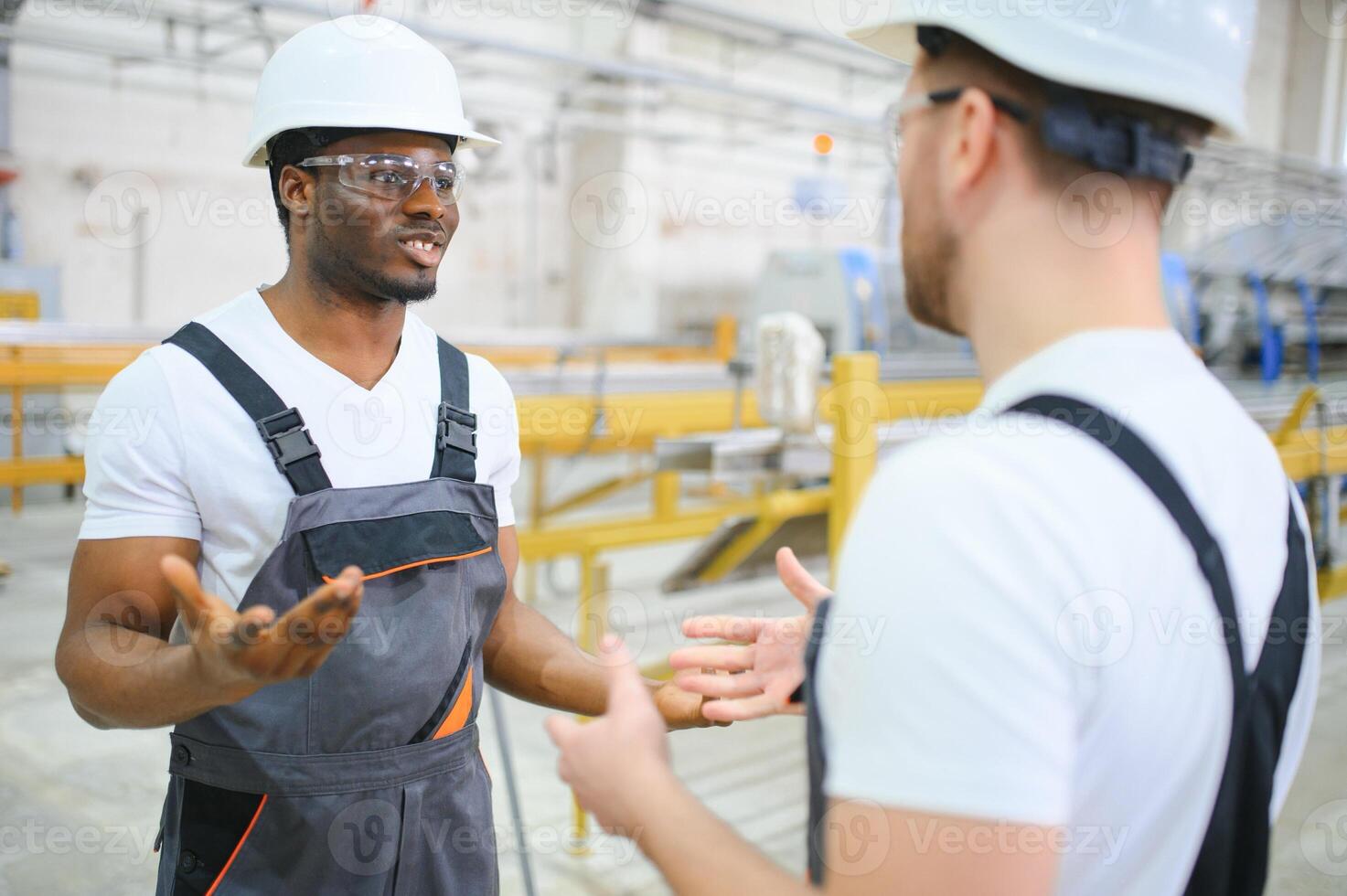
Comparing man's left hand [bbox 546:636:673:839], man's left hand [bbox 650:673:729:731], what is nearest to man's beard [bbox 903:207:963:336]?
man's left hand [bbox 546:636:673:839]

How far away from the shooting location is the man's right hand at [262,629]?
91 centimetres

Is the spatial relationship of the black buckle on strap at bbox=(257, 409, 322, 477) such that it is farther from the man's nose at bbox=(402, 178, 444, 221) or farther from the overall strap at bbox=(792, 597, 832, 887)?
the overall strap at bbox=(792, 597, 832, 887)

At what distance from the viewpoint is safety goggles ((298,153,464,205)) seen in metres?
1.36

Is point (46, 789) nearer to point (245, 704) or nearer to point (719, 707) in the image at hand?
point (245, 704)

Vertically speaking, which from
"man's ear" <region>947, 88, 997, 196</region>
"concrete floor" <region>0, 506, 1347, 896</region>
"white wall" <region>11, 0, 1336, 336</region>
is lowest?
"concrete floor" <region>0, 506, 1347, 896</region>

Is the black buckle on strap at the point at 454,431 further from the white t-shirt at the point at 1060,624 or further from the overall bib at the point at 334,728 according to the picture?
the white t-shirt at the point at 1060,624

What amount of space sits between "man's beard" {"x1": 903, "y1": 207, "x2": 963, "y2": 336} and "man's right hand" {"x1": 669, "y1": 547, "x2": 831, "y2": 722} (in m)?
0.30

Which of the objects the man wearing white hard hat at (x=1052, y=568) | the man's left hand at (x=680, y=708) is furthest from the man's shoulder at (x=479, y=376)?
the man wearing white hard hat at (x=1052, y=568)

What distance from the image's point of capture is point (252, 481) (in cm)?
122

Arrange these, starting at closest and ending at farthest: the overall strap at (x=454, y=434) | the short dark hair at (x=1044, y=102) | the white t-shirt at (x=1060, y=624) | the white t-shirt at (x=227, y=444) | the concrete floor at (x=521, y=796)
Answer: the white t-shirt at (x=1060, y=624) → the short dark hair at (x=1044, y=102) → the white t-shirt at (x=227, y=444) → the overall strap at (x=454, y=434) → the concrete floor at (x=521, y=796)

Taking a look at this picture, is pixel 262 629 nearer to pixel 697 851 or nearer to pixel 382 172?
pixel 697 851

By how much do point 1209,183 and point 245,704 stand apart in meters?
11.1

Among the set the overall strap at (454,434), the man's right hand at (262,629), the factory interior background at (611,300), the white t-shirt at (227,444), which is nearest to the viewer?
the man's right hand at (262,629)

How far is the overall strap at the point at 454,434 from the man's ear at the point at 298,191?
0.28 metres
